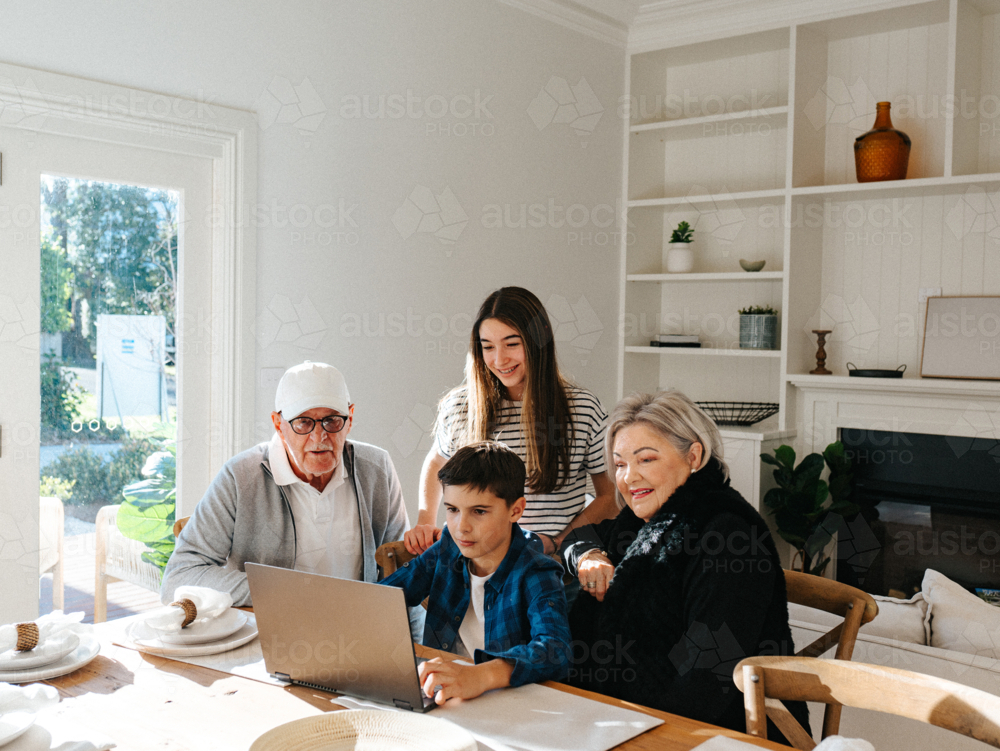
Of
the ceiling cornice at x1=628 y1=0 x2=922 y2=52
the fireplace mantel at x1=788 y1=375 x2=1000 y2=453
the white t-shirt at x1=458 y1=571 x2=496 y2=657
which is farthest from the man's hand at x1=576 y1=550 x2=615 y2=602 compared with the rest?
the ceiling cornice at x1=628 y1=0 x2=922 y2=52

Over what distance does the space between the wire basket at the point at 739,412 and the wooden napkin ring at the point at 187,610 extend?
9.91 feet

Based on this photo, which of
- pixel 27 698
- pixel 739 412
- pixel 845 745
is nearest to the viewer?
pixel 845 745

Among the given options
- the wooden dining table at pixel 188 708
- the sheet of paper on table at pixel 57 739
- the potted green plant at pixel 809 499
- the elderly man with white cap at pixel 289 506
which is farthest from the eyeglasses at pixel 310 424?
the potted green plant at pixel 809 499

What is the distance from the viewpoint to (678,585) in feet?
5.28

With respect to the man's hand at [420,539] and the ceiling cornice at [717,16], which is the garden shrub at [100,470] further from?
the ceiling cornice at [717,16]

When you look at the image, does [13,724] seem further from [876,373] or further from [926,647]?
[876,373]

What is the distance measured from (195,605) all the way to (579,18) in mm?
3481

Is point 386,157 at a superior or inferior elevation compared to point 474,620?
superior

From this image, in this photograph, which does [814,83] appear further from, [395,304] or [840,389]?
[395,304]

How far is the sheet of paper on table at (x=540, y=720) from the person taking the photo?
1246mm

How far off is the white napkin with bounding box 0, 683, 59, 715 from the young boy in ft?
2.02

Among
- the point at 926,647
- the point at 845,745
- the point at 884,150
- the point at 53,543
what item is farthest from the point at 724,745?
the point at 884,150

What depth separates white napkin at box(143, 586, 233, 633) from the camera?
5.34 feet

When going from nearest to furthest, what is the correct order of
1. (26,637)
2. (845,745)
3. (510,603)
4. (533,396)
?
(845,745), (26,637), (510,603), (533,396)
